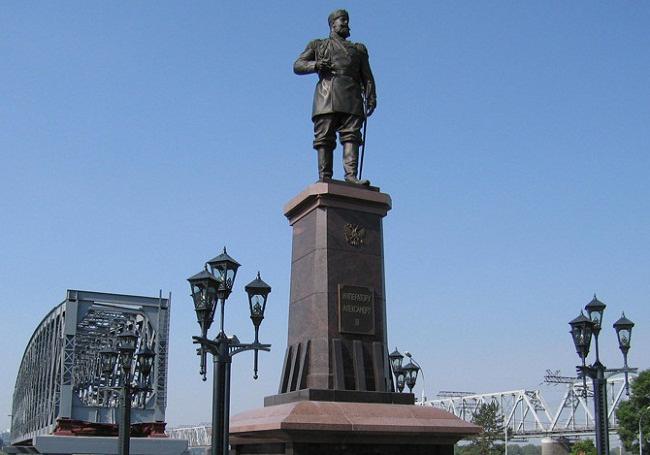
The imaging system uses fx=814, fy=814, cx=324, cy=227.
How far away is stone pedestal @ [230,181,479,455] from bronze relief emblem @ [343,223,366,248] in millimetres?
16

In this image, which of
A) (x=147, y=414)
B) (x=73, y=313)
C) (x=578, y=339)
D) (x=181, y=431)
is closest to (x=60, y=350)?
(x=73, y=313)

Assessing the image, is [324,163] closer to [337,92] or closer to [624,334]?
[337,92]

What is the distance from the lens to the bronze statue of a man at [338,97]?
44.8 ft

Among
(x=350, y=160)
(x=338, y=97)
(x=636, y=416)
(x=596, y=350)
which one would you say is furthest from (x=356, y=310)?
(x=636, y=416)

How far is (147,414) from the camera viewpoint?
204 feet

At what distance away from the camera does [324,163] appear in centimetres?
1372

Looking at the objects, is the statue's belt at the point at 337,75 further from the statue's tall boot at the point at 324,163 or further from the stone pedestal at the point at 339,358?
the stone pedestal at the point at 339,358

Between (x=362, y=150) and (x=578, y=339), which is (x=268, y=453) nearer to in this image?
(x=362, y=150)

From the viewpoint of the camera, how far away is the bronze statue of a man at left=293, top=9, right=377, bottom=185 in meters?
13.7

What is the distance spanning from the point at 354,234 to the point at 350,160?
1.53m

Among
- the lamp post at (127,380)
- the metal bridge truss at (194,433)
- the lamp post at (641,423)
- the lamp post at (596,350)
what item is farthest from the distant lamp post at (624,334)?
the metal bridge truss at (194,433)

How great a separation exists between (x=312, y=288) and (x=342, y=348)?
3.42ft

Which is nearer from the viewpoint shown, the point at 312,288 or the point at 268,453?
the point at 268,453

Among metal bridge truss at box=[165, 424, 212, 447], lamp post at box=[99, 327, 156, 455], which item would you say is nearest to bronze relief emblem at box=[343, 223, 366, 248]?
lamp post at box=[99, 327, 156, 455]
